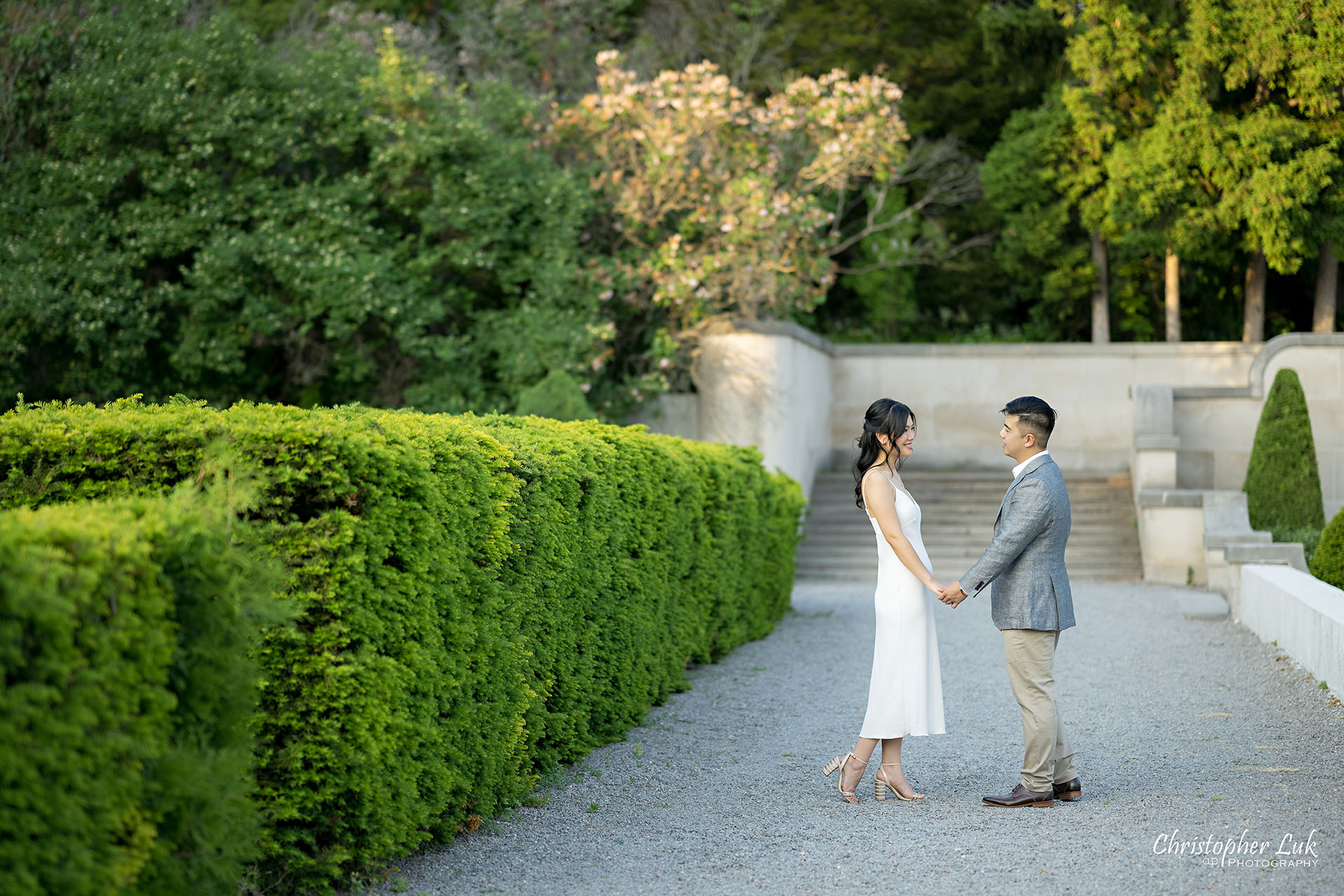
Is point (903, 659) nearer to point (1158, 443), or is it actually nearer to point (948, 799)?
point (948, 799)

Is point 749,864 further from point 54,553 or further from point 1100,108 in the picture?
point 1100,108

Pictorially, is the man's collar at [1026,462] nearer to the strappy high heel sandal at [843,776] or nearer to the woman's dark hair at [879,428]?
the woman's dark hair at [879,428]

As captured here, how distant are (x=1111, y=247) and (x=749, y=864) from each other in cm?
1822

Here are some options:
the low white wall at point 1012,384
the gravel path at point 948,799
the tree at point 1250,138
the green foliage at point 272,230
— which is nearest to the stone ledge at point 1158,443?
the low white wall at point 1012,384

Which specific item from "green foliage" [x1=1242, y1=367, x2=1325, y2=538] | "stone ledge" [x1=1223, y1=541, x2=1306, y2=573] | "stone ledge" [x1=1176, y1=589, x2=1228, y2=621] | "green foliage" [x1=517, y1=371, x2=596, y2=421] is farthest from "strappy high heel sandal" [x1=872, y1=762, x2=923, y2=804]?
"green foliage" [x1=1242, y1=367, x2=1325, y2=538]

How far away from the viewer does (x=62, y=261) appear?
13.7 metres

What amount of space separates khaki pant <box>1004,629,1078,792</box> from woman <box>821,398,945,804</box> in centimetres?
34

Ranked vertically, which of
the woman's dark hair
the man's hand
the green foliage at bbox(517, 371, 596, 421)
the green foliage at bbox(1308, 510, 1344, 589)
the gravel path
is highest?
the green foliage at bbox(517, 371, 596, 421)

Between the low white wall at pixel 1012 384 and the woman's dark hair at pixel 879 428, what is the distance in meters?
13.2

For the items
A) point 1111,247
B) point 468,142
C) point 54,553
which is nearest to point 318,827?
point 54,553

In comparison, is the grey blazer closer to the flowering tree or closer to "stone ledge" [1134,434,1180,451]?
the flowering tree

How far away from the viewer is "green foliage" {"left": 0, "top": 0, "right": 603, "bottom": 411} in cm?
1370

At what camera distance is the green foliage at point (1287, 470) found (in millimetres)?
13305

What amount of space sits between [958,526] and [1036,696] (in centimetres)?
1101
